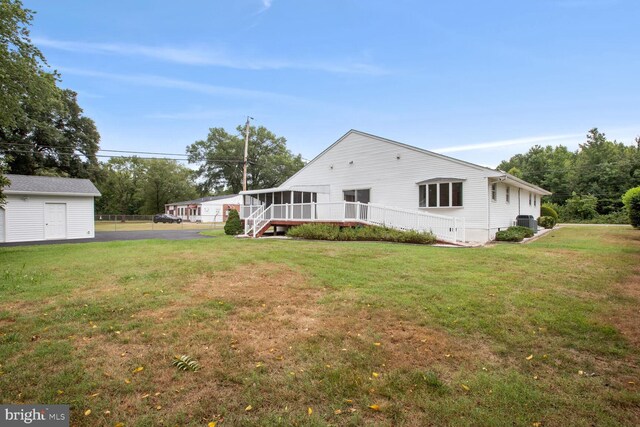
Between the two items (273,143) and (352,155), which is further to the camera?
(273,143)

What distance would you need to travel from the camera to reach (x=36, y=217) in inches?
734

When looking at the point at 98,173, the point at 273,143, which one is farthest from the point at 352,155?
the point at 273,143

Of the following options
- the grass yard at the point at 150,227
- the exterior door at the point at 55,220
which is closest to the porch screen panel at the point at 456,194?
the exterior door at the point at 55,220

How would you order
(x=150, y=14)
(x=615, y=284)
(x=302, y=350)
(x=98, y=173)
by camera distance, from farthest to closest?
1. (x=98, y=173)
2. (x=150, y=14)
3. (x=615, y=284)
4. (x=302, y=350)

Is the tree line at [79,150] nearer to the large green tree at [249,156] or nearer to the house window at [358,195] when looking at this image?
the large green tree at [249,156]

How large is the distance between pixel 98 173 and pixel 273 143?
27.4 metres

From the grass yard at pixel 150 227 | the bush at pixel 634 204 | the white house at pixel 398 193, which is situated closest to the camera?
the white house at pixel 398 193

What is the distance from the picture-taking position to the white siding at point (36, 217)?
18.0 meters

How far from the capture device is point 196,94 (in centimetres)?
1994

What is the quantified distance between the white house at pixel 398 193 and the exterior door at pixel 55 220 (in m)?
10.4

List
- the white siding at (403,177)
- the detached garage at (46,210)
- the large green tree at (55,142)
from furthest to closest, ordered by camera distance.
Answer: the large green tree at (55,142) < the detached garage at (46,210) < the white siding at (403,177)

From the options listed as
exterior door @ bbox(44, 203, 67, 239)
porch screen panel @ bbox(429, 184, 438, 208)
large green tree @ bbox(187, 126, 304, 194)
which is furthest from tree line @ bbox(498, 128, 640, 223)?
exterior door @ bbox(44, 203, 67, 239)

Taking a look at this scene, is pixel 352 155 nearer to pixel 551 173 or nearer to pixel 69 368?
pixel 69 368

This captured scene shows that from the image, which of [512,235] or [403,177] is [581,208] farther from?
[403,177]
